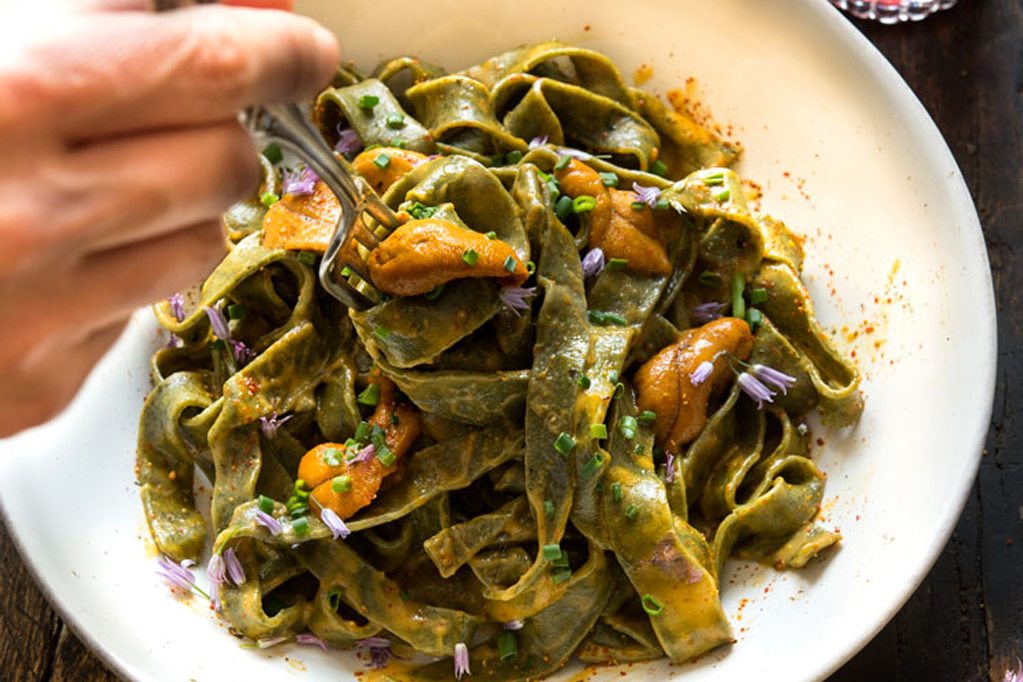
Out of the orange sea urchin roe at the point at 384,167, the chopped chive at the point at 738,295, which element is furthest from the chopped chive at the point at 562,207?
the chopped chive at the point at 738,295

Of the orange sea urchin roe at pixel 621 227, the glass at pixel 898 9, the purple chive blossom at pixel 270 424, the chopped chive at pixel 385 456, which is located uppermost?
the glass at pixel 898 9

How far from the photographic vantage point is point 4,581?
428 centimetres

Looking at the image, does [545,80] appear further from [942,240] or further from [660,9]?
[942,240]

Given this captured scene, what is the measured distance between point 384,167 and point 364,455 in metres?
1.00

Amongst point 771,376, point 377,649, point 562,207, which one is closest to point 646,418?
point 771,376

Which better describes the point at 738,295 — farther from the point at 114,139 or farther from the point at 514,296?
the point at 114,139

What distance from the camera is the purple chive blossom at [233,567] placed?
12.2ft

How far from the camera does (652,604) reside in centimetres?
356

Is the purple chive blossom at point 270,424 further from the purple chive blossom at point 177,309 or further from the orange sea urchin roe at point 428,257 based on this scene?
the orange sea urchin roe at point 428,257

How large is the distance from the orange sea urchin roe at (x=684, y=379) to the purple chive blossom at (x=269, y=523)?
1.25 meters

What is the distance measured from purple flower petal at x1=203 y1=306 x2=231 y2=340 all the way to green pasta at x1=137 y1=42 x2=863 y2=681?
1 centimetres

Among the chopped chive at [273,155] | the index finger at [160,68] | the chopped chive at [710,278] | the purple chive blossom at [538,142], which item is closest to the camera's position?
the index finger at [160,68]

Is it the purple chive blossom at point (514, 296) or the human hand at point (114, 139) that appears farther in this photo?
the purple chive blossom at point (514, 296)

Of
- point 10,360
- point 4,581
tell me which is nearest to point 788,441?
point 10,360
